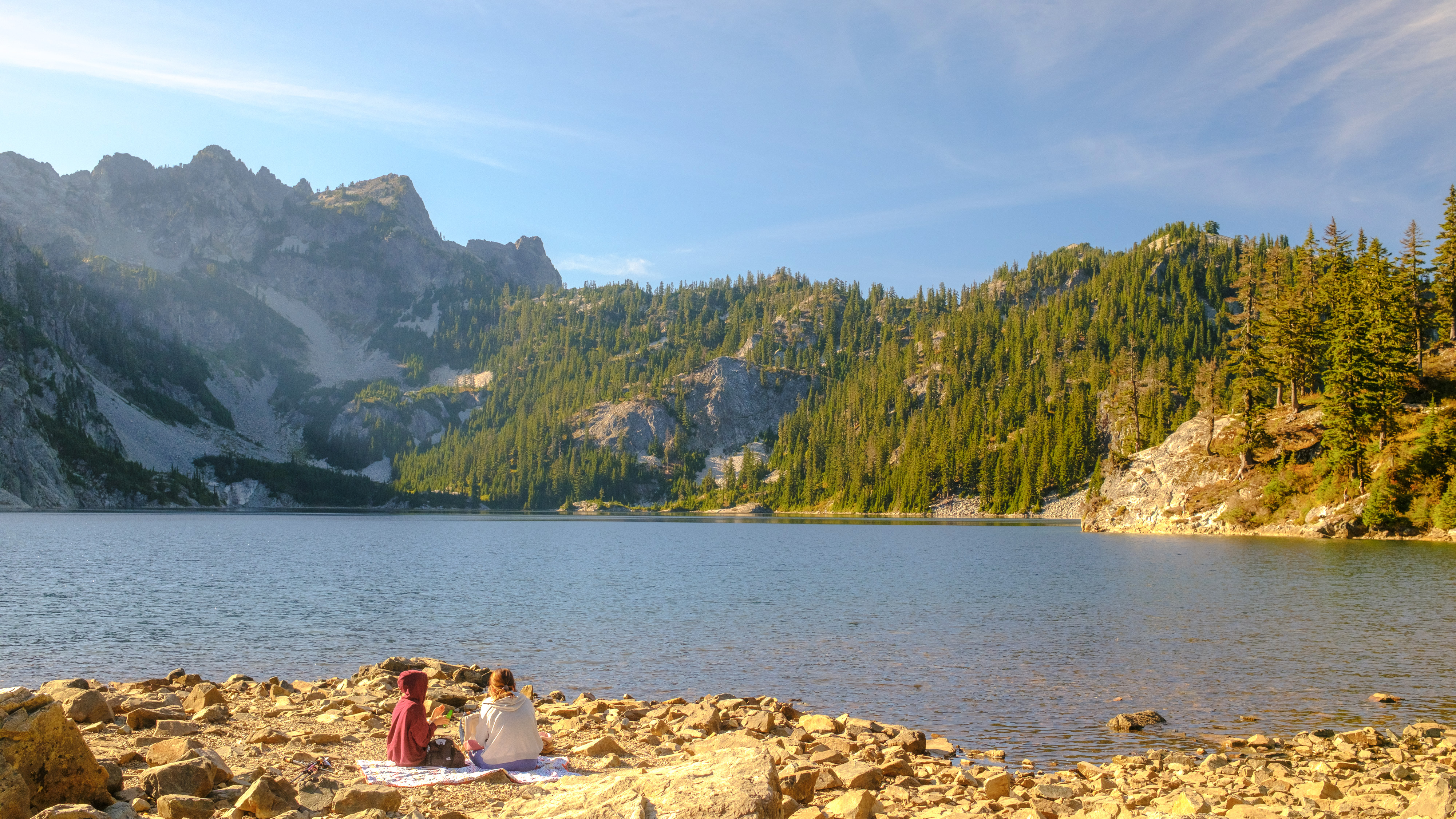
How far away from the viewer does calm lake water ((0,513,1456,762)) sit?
2309 cm

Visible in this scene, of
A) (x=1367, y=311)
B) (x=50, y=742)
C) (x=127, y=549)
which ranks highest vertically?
(x=1367, y=311)

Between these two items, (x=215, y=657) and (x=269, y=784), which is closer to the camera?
(x=269, y=784)

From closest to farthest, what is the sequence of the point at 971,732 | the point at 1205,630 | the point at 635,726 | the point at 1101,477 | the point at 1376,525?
the point at 635,726 → the point at 971,732 → the point at 1205,630 → the point at 1376,525 → the point at 1101,477

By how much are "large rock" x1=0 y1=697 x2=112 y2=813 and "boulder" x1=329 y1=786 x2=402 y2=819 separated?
9.40 feet

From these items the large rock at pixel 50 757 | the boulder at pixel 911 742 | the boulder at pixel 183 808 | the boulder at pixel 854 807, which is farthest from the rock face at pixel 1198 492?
the large rock at pixel 50 757

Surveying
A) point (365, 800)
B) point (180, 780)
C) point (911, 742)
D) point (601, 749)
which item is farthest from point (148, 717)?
point (911, 742)

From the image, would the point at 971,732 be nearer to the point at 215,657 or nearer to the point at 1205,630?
the point at 1205,630

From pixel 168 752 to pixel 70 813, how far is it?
4.07 m

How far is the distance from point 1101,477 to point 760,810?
136790 mm

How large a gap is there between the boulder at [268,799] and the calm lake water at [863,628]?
44.3ft

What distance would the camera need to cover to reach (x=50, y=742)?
10.2 meters

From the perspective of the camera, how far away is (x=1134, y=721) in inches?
796

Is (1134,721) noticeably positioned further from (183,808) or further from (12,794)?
(12,794)

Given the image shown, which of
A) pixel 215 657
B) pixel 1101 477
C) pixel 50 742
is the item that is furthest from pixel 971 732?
pixel 1101 477
